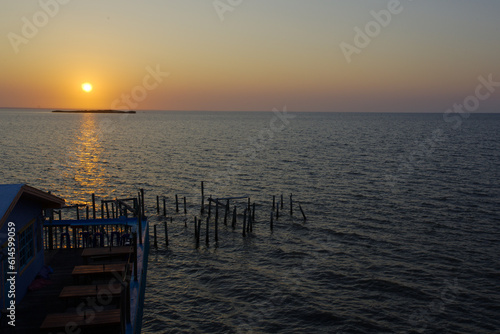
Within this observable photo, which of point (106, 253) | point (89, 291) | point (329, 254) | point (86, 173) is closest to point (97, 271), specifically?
point (89, 291)

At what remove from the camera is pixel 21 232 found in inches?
619

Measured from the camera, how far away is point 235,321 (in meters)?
20.3

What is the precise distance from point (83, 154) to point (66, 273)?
7300 centimetres

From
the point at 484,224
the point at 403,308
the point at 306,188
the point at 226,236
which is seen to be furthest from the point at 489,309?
the point at 306,188

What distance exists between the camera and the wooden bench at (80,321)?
41.6ft

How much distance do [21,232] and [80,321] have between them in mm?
5038

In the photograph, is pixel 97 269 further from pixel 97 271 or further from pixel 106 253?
pixel 106 253

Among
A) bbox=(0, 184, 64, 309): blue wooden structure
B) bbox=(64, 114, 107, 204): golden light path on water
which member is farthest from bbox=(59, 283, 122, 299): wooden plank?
bbox=(64, 114, 107, 204): golden light path on water

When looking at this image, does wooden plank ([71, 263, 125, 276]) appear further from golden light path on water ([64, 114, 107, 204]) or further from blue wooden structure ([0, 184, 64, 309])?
golden light path on water ([64, 114, 107, 204])

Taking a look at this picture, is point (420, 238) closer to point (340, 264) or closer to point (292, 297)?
point (340, 264)

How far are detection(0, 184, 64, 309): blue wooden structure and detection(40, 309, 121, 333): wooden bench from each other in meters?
2.20

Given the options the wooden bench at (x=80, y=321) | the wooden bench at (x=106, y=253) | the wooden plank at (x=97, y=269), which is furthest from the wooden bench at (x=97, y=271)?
the wooden bench at (x=80, y=321)

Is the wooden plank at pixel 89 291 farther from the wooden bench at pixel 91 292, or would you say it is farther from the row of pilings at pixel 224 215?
the row of pilings at pixel 224 215

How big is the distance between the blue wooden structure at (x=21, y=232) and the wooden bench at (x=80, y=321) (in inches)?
86.6
